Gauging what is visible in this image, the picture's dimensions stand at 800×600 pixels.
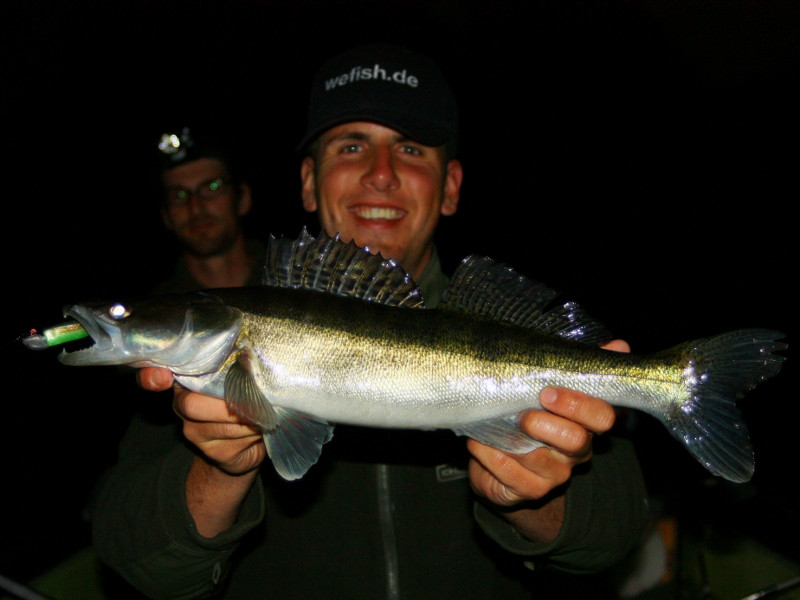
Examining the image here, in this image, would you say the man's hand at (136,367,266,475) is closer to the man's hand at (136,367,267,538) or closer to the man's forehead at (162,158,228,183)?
the man's hand at (136,367,267,538)

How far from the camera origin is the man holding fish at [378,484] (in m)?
1.87

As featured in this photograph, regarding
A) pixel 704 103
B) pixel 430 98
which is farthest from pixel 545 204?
pixel 430 98

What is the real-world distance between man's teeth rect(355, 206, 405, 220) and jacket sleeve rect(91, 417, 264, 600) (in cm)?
136

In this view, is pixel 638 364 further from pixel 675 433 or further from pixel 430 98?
pixel 430 98

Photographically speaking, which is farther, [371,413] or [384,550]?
[384,550]

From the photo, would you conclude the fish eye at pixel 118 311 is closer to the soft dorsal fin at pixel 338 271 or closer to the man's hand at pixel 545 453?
the soft dorsal fin at pixel 338 271

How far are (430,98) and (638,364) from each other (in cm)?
183

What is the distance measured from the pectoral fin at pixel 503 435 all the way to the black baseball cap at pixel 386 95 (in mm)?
1574

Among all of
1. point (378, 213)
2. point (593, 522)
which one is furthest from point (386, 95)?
point (593, 522)

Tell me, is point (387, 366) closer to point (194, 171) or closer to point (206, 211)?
point (206, 211)

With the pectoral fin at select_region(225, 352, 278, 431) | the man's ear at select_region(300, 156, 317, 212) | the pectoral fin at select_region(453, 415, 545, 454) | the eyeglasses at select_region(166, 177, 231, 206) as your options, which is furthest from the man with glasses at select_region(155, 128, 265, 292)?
the pectoral fin at select_region(453, 415, 545, 454)

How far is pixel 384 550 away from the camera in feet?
7.94

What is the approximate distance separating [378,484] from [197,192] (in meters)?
2.83

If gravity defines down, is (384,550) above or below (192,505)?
below
